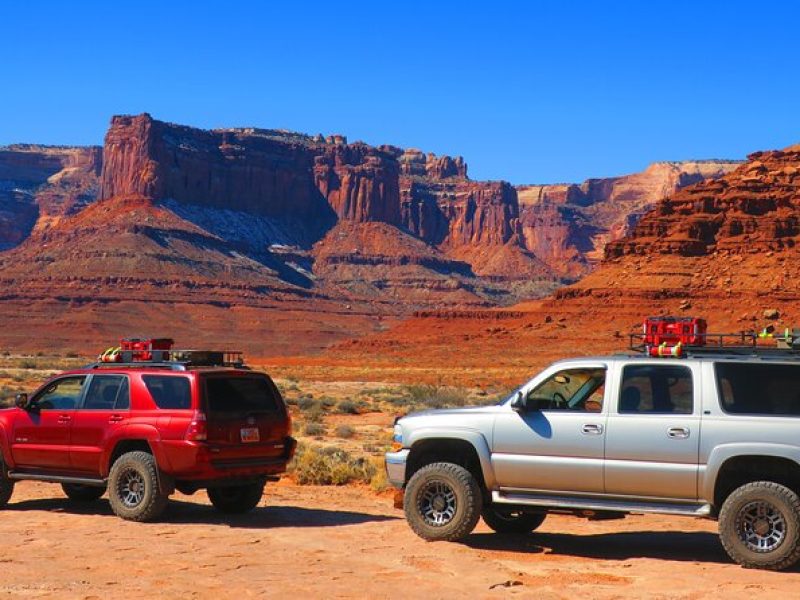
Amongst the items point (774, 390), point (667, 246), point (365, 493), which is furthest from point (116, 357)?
point (667, 246)

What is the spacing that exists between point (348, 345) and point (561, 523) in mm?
77912

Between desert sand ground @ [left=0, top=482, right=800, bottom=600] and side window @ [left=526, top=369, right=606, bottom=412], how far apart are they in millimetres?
1355

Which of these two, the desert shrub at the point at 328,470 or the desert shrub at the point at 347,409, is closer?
the desert shrub at the point at 328,470

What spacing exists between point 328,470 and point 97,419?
5.25 metres

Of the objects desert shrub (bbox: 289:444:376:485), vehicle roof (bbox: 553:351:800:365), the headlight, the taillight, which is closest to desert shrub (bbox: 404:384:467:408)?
desert shrub (bbox: 289:444:376:485)

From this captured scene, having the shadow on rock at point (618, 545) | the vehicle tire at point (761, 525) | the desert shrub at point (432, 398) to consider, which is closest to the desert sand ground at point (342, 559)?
the shadow on rock at point (618, 545)

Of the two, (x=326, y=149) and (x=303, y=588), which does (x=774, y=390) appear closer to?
(x=303, y=588)

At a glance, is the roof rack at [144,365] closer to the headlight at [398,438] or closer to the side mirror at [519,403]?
the headlight at [398,438]

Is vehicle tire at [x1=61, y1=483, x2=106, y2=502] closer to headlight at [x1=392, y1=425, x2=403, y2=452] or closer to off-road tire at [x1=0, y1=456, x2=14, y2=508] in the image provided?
off-road tire at [x1=0, y1=456, x2=14, y2=508]

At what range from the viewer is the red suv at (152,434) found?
39.2 feet

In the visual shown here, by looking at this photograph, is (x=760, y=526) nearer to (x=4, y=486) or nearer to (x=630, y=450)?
(x=630, y=450)

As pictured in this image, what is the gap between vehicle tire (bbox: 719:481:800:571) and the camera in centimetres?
946

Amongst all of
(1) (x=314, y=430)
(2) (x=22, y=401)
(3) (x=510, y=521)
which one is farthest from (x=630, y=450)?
(1) (x=314, y=430)

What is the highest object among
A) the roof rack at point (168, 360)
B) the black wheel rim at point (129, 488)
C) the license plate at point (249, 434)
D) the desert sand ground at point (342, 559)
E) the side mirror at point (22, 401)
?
the roof rack at point (168, 360)
